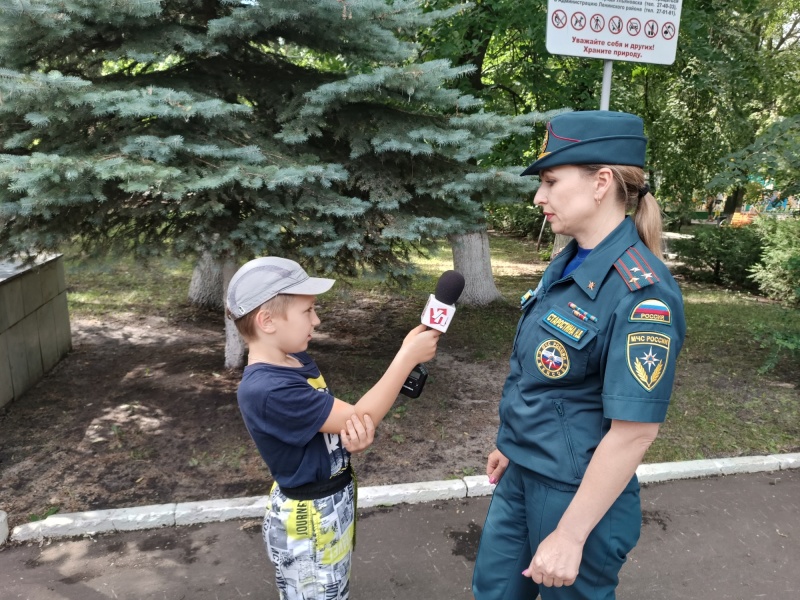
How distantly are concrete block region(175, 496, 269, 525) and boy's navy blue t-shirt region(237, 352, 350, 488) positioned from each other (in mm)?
1899

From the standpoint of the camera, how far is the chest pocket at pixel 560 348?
66.3 inches

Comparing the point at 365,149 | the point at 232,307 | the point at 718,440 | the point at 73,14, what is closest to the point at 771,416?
the point at 718,440

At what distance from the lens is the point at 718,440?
16.1 feet

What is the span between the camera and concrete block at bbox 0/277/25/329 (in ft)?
17.3

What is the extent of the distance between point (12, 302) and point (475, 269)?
6048mm

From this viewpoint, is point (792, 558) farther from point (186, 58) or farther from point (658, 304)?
point (186, 58)

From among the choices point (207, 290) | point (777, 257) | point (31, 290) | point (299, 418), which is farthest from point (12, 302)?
point (777, 257)

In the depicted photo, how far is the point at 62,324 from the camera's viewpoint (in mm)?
6562

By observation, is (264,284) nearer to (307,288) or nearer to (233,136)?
(307,288)

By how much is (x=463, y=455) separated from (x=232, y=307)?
10.1ft

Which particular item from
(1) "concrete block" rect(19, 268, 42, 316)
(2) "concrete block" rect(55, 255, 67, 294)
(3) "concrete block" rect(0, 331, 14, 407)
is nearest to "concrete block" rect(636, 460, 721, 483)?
(3) "concrete block" rect(0, 331, 14, 407)

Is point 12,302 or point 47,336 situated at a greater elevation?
point 12,302

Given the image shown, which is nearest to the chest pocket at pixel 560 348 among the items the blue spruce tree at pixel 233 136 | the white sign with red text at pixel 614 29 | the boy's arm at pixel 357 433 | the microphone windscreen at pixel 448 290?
the microphone windscreen at pixel 448 290

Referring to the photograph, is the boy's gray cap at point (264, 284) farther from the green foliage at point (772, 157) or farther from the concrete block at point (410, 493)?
the green foliage at point (772, 157)
